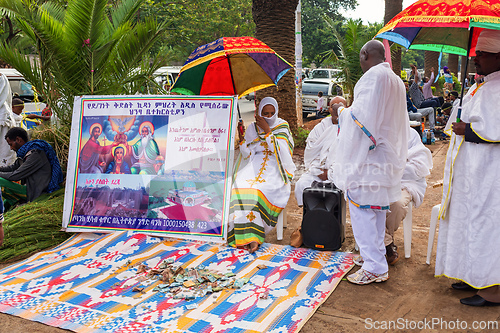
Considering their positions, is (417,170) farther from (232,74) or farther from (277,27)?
(277,27)

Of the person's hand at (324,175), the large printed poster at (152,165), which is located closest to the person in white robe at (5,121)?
the large printed poster at (152,165)

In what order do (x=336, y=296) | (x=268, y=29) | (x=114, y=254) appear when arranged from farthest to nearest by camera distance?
1. (x=268, y=29)
2. (x=114, y=254)
3. (x=336, y=296)

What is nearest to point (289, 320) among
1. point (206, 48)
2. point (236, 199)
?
point (236, 199)

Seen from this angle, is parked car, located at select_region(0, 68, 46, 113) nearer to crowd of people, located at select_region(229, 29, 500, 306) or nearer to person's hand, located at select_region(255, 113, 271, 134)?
person's hand, located at select_region(255, 113, 271, 134)

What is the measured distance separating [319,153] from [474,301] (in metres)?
2.56

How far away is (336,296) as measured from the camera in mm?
3986

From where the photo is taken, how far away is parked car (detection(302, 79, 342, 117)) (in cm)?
1881

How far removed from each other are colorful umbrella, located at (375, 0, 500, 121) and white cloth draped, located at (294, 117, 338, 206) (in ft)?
4.89

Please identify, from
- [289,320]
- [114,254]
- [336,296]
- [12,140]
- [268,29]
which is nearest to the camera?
[289,320]

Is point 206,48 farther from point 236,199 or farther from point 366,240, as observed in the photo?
point 366,240

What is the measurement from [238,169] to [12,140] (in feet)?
9.79

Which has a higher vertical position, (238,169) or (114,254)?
(238,169)

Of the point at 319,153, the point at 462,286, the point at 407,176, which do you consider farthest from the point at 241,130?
the point at 462,286

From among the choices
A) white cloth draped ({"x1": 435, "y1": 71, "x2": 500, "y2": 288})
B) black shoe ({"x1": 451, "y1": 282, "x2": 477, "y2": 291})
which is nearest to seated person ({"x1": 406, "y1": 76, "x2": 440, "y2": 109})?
white cloth draped ({"x1": 435, "y1": 71, "x2": 500, "y2": 288})
